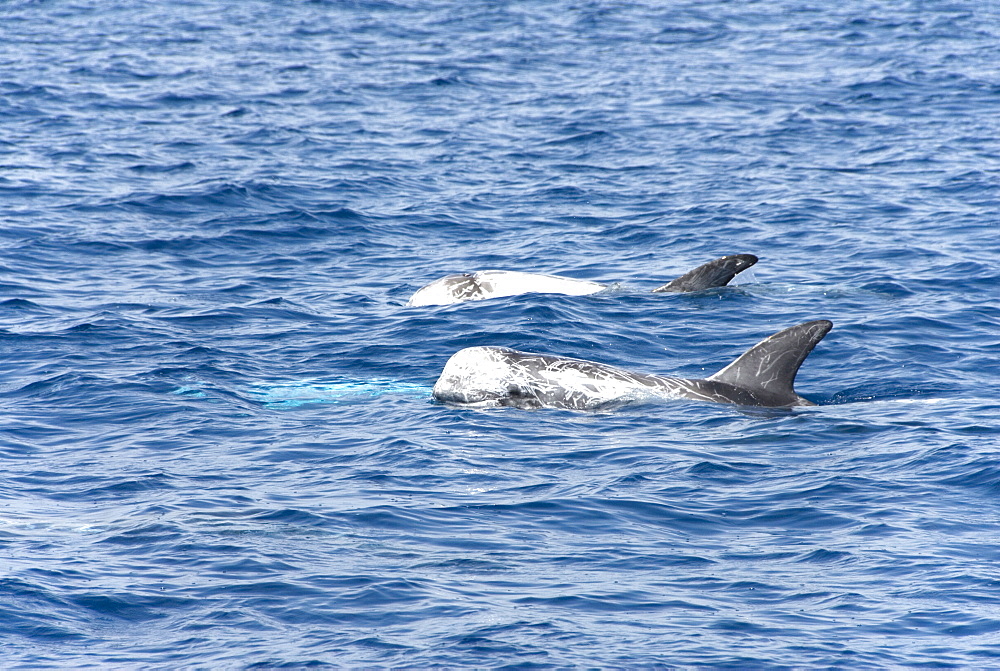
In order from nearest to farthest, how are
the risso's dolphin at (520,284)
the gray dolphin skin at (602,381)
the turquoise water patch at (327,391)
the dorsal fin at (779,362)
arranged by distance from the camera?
the dorsal fin at (779,362), the gray dolphin skin at (602,381), the turquoise water patch at (327,391), the risso's dolphin at (520,284)

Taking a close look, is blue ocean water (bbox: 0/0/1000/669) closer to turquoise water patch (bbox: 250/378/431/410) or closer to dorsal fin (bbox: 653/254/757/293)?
turquoise water patch (bbox: 250/378/431/410)

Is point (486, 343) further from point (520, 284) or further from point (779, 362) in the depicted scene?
point (779, 362)

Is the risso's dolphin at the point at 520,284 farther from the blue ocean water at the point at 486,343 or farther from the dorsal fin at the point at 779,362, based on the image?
the dorsal fin at the point at 779,362

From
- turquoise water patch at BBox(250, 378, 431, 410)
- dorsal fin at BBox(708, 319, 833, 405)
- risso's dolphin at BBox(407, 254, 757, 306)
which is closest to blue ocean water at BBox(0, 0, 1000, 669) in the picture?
turquoise water patch at BBox(250, 378, 431, 410)

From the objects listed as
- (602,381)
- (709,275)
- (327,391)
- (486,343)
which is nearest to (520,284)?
(486,343)

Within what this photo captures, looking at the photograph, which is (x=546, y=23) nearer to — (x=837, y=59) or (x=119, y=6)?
(x=837, y=59)

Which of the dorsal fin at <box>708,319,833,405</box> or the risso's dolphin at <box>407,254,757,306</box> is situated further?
the risso's dolphin at <box>407,254,757,306</box>

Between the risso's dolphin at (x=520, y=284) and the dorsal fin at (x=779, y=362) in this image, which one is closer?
the dorsal fin at (x=779, y=362)

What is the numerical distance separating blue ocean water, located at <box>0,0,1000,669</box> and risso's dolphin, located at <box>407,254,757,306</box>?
0.33 metres

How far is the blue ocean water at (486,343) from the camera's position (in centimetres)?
1022

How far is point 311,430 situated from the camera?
1530 centimetres

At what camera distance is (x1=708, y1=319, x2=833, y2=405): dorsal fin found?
15.4 metres

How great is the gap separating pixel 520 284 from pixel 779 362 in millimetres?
7570

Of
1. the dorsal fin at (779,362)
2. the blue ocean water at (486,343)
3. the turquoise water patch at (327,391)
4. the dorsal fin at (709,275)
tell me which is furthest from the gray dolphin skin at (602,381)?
the dorsal fin at (709,275)
